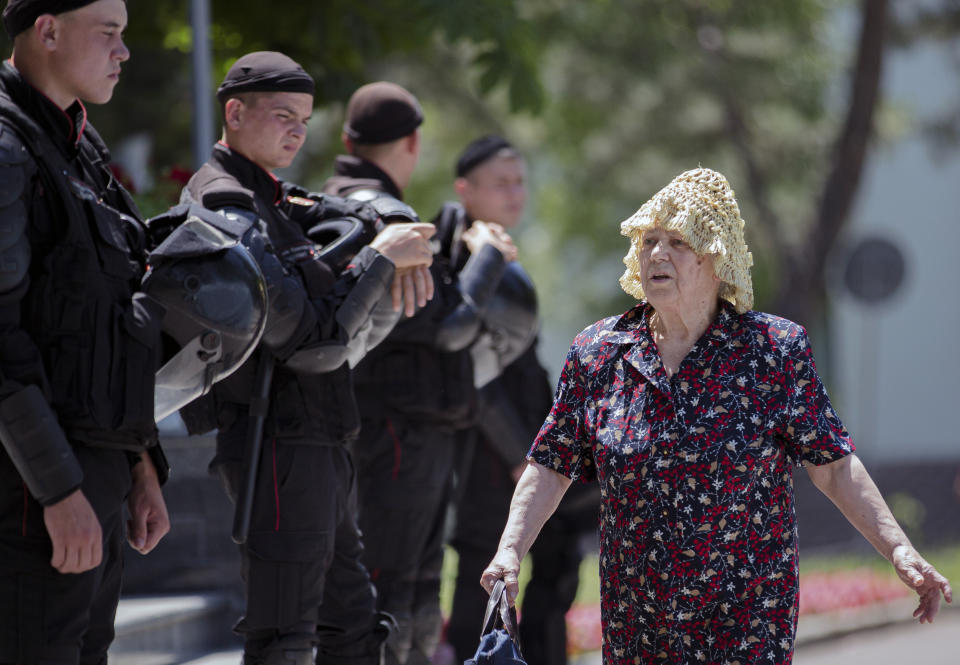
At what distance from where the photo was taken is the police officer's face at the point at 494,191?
6488 mm

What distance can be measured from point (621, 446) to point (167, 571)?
4.17 metres

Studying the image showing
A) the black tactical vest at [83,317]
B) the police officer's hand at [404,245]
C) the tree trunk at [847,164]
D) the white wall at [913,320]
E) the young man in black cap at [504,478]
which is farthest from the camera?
the white wall at [913,320]

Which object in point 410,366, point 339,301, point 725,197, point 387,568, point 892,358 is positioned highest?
point 725,197

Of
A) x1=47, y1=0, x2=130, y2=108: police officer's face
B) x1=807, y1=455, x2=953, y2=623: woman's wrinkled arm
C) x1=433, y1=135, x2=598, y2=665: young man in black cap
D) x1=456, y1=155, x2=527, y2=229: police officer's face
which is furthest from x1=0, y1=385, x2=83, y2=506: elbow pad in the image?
x1=456, y1=155, x2=527, y2=229: police officer's face

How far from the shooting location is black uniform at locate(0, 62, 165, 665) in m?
3.12

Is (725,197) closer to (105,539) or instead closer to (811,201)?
(105,539)

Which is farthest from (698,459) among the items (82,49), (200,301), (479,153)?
(479,153)

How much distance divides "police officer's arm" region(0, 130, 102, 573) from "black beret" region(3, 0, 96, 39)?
0.38 metres

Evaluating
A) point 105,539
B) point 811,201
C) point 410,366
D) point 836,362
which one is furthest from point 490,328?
point 836,362

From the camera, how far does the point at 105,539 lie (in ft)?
11.0

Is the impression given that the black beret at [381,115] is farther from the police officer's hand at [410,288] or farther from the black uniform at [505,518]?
the police officer's hand at [410,288]

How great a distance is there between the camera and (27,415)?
309 cm

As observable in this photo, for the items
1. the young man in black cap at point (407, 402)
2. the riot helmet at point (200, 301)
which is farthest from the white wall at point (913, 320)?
the riot helmet at point (200, 301)

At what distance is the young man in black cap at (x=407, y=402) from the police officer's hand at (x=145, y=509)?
1675 mm
